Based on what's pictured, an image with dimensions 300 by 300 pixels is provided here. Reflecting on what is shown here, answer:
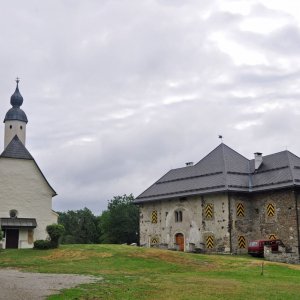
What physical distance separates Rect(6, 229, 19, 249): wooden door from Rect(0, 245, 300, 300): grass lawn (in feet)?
22.0

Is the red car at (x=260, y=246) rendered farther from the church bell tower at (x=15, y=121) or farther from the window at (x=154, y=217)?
the church bell tower at (x=15, y=121)

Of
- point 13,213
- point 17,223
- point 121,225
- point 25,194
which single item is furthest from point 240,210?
point 121,225

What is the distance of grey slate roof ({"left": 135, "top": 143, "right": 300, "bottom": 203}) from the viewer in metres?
45.3

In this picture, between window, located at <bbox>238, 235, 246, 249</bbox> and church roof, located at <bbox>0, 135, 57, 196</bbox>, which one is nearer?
window, located at <bbox>238, 235, 246, 249</bbox>

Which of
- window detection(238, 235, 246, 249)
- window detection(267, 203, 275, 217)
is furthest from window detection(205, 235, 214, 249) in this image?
window detection(267, 203, 275, 217)

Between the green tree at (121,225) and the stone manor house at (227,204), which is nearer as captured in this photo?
the stone manor house at (227,204)

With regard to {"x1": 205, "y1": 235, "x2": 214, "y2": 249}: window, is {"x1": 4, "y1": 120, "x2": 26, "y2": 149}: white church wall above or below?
above

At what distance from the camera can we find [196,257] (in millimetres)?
34531

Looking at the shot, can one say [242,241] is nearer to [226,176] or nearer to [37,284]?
[226,176]

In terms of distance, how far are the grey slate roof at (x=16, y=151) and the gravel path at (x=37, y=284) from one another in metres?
23.1

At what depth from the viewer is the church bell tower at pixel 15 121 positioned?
53.7 m

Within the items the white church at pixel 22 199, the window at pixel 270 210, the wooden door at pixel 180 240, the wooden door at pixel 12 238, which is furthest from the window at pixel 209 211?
the wooden door at pixel 12 238

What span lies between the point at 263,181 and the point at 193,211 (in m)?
7.15

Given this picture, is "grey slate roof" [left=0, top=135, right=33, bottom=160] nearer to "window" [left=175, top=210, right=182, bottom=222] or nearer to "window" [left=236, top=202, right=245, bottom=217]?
"window" [left=175, top=210, right=182, bottom=222]
